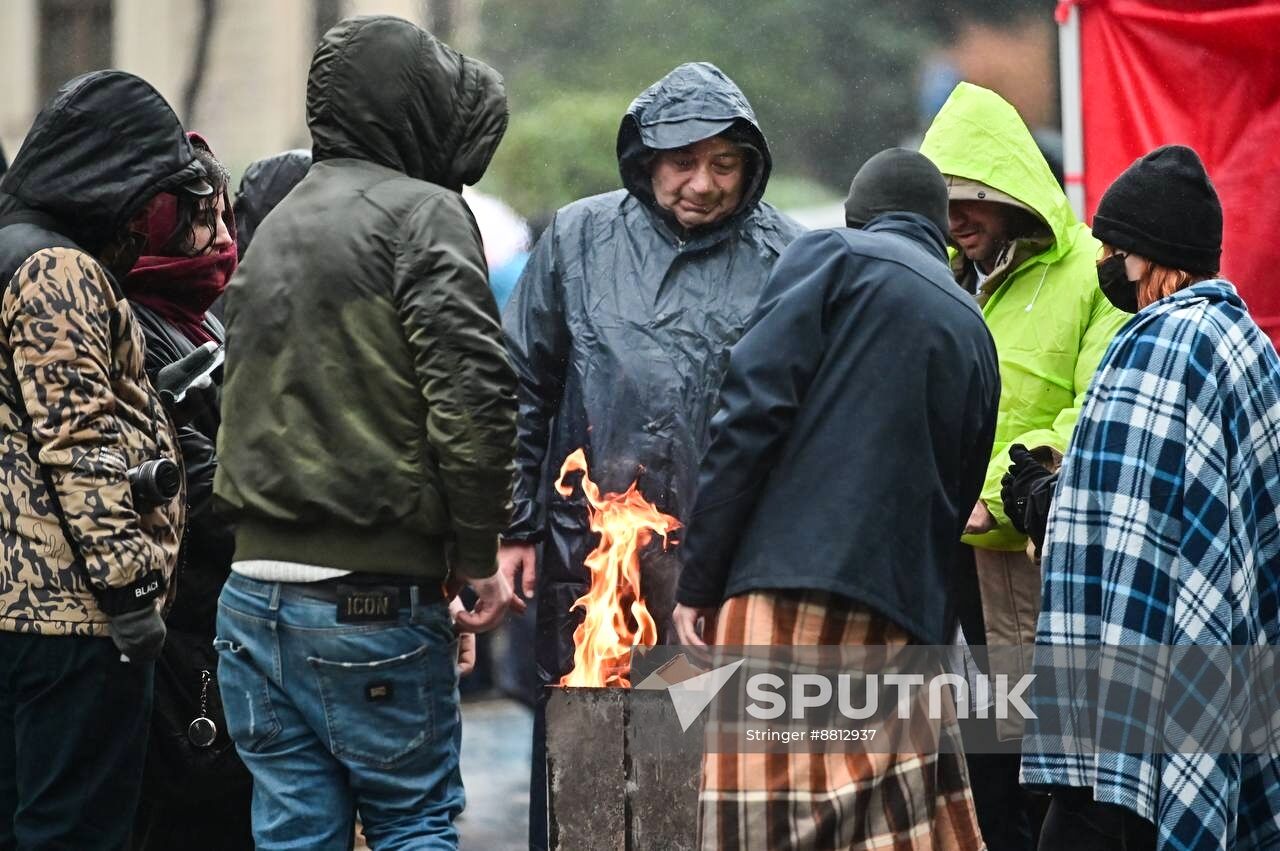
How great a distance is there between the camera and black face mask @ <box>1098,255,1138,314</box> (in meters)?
4.13

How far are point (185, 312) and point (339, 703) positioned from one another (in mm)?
1609

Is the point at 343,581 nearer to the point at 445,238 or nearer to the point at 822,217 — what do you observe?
the point at 445,238

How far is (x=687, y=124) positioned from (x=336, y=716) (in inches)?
91.3

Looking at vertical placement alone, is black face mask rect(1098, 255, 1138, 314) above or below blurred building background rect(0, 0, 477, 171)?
below

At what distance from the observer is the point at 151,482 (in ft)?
12.8

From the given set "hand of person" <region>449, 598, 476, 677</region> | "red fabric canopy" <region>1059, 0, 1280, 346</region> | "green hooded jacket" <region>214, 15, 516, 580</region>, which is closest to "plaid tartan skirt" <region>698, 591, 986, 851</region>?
"green hooded jacket" <region>214, 15, 516, 580</region>


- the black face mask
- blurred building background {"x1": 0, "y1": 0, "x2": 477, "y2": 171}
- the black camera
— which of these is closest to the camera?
the black camera

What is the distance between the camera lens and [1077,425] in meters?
3.92

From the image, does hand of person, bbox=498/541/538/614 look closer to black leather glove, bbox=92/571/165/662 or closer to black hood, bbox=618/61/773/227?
black hood, bbox=618/61/773/227

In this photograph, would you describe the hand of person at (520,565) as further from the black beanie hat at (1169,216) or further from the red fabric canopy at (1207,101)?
the red fabric canopy at (1207,101)

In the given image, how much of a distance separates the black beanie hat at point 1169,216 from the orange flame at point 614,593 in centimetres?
164

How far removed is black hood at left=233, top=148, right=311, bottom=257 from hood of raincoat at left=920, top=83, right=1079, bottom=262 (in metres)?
2.16

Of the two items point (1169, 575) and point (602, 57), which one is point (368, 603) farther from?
point (602, 57)

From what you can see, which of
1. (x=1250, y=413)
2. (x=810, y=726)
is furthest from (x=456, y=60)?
(x=1250, y=413)
